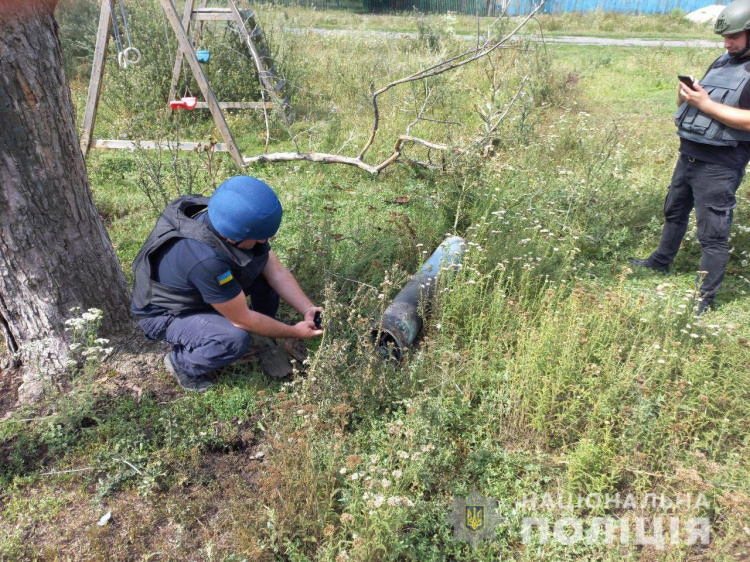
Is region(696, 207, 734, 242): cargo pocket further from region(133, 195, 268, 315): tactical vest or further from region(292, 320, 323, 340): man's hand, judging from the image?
region(133, 195, 268, 315): tactical vest

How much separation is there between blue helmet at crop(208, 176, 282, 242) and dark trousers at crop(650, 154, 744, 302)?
9.43 ft

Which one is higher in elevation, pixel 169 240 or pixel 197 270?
pixel 169 240

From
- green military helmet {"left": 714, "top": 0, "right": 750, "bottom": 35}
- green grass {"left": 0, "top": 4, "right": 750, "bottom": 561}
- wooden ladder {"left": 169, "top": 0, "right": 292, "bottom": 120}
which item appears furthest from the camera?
wooden ladder {"left": 169, "top": 0, "right": 292, "bottom": 120}

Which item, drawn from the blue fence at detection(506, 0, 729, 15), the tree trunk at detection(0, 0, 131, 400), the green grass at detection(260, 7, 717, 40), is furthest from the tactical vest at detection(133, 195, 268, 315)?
the blue fence at detection(506, 0, 729, 15)

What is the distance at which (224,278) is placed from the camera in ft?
8.59

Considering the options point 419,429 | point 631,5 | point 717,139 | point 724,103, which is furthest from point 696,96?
Answer: point 631,5

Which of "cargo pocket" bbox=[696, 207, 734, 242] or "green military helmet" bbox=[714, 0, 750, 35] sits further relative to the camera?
"cargo pocket" bbox=[696, 207, 734, 242]

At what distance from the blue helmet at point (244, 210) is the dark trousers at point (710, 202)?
287cm

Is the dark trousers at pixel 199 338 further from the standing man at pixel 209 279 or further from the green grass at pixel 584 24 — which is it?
the green grass at pixel 584 24

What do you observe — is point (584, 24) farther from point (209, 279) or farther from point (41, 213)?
point (41, 213)

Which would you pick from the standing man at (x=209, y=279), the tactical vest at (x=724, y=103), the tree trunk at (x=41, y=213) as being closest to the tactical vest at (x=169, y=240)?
the standing man at (x=209, y=279)

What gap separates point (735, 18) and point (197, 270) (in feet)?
12.0

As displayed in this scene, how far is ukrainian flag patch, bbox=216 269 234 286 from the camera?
2609mm

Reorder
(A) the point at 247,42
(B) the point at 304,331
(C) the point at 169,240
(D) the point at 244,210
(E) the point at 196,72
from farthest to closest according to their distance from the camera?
(A) the point at 247,42 < (E) the point at 196,72 < (B) the point at 304,331 < (C) the point at 169,240 < (D) the point at 244,210
